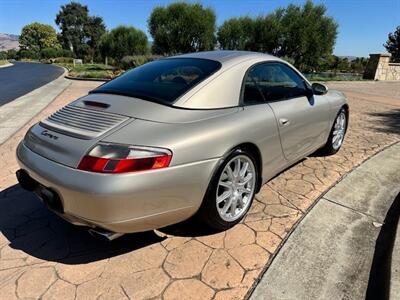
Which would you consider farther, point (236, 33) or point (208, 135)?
point (236, 33)

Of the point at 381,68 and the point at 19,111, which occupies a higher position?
the point at 381,68

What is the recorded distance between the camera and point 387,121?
7297 millimetres

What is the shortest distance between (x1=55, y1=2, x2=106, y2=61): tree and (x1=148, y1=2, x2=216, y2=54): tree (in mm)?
54887

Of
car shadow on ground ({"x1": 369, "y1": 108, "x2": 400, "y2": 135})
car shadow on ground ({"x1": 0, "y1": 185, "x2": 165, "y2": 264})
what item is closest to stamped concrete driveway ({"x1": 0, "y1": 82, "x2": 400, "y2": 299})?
car shadow on ground ({"x1": 0, "y1": 185, "x2": 165, "y2": 264})

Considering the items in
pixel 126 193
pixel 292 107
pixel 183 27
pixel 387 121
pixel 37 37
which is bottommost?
pixel 387 121

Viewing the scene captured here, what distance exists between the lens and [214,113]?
2541mm

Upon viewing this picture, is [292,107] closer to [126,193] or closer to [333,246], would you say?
[333,246]

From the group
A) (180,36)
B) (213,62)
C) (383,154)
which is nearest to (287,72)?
(213,62)

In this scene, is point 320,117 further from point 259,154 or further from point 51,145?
point 51,145

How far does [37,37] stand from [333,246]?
307 ft

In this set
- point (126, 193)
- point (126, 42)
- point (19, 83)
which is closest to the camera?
point (126, 193)

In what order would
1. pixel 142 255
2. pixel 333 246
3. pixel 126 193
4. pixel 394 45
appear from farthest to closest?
pixel 394 45, pixel 333 246, pixel 142 255, pixel 126 193

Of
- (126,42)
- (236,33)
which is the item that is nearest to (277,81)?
(236,33)

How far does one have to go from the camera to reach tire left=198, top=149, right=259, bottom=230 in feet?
8.13
